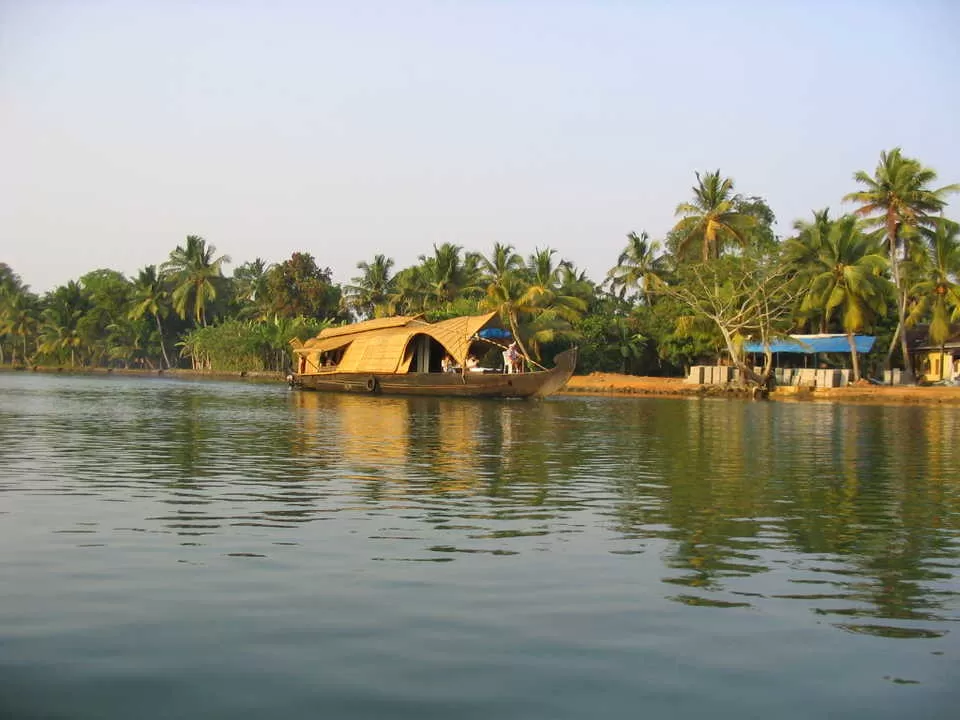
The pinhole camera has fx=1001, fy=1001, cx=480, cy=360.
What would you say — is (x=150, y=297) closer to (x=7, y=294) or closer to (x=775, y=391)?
(x=7, y=294)

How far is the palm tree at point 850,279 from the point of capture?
43844 millimetres

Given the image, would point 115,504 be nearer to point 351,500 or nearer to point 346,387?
point 351,500

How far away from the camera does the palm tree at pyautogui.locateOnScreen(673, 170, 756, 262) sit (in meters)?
52.7

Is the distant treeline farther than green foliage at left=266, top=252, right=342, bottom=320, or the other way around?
green foliage at left=266, top=252, right=342, bottom=320

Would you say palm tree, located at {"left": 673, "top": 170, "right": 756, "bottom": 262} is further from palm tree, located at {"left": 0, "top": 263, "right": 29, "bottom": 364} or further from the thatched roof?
palm tree, located at {"left": 0, "top": 263, "right": 29, "bottom": 364}

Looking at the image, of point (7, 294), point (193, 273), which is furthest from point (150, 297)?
point (7, 294)

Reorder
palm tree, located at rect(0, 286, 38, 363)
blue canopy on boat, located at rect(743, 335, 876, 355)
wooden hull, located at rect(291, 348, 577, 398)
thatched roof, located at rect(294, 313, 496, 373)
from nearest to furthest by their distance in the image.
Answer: wooden hull, located at rect(291, 348, 577, 398), thatched roof, located at rect(294, 313, 496, 373), blue canopy on boat, located at rect(743, 335, 876, 355), palm tree, located at rect(0, 286, 38, 363)

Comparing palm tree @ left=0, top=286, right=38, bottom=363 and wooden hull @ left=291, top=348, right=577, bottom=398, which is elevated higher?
palm tree @ left=0, top=286, right=38, bottom=363

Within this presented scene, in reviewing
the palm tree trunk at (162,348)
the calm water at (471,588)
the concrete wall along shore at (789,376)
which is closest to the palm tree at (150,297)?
the palm tree trunk at (162,348)

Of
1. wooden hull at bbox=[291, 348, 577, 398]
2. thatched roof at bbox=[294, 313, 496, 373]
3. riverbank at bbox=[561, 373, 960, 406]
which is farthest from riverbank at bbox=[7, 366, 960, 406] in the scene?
wooden hull at bbox=[291, 348, 577, 398]

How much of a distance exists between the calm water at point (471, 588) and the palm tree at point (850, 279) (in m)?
30.2

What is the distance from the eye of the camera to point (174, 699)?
15.1 feet

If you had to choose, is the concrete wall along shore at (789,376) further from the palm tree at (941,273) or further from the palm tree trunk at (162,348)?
the palm tree trunk at (162,348)

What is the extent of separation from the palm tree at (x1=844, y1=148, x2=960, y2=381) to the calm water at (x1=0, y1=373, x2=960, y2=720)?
3220 cm
